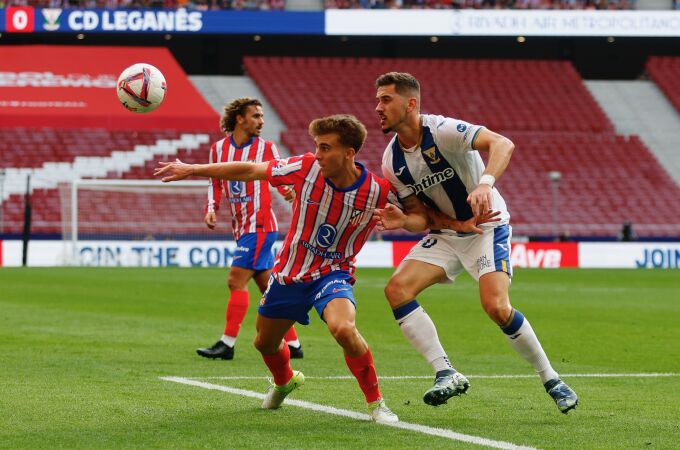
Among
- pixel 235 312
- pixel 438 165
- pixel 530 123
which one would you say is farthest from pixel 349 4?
pixel 438 165

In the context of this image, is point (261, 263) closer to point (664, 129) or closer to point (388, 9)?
point (388, 9)

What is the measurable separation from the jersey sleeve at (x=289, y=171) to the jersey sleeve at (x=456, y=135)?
922 millimetres

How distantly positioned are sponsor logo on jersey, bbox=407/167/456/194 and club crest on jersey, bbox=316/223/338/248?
2.59ft

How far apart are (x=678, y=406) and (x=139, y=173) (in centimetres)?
3297

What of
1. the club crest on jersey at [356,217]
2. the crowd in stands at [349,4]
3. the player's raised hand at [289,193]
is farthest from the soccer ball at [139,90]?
the crowd in stands at [349,4]

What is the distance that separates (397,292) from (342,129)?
4.36 ft

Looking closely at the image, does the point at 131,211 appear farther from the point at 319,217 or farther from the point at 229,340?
the point at 319,217

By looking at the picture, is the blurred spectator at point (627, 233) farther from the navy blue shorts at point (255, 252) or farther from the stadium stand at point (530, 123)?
the navy blue shorts at point (255, 252)

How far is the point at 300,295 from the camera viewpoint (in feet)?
24.5

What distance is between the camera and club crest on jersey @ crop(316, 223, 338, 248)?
7367mm

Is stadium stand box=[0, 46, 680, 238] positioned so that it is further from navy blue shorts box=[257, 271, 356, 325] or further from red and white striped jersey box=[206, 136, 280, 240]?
navy blue shorts box=[257, 271, 356, 325]

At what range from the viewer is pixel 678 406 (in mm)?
7910

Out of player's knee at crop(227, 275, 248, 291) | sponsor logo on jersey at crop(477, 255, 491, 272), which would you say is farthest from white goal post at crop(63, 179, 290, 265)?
sponsor logo on jersey at crop(477, 255, 491, 272)

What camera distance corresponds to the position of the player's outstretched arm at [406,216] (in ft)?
23.9
